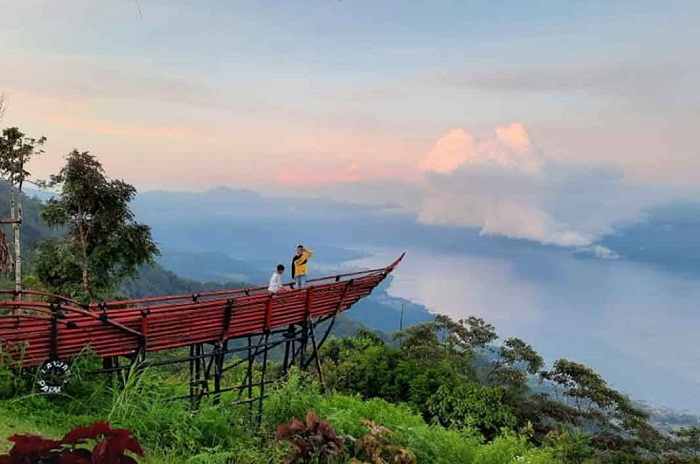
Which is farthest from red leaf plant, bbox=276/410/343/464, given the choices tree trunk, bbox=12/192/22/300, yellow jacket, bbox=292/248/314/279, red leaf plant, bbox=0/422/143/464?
tree trunk, bbox=12/192/22/300

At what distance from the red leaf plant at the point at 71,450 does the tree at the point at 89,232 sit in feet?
51.6

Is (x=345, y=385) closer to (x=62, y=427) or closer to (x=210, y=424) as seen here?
(x=210, y=424)

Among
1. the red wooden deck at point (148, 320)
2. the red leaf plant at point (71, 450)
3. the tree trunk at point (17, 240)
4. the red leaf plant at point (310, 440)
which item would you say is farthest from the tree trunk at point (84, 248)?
the red leaf plant at point (71, 450)

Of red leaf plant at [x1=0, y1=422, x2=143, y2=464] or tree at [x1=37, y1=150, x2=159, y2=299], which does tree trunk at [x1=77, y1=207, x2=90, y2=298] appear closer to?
tree at [x1=37, y1=150, x2=159, y2=299]

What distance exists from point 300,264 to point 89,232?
29.1 ft

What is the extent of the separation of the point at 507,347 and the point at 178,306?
18.8 m

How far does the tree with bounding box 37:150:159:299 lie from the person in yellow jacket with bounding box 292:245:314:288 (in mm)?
8080

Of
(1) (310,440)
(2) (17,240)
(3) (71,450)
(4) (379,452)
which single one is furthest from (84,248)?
(3) (71,450)

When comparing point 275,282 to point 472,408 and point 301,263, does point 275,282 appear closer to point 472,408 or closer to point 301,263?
point 301,263

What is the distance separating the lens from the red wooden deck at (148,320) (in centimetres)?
720

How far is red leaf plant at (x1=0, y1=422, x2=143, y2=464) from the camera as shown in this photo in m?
1.89

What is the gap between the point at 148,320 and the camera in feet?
27.2

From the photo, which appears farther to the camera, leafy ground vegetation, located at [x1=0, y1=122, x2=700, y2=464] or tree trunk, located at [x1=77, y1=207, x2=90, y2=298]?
tree trunk, located at [x1=77, y1=207, x2=90, y2=298]

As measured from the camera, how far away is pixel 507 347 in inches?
981
